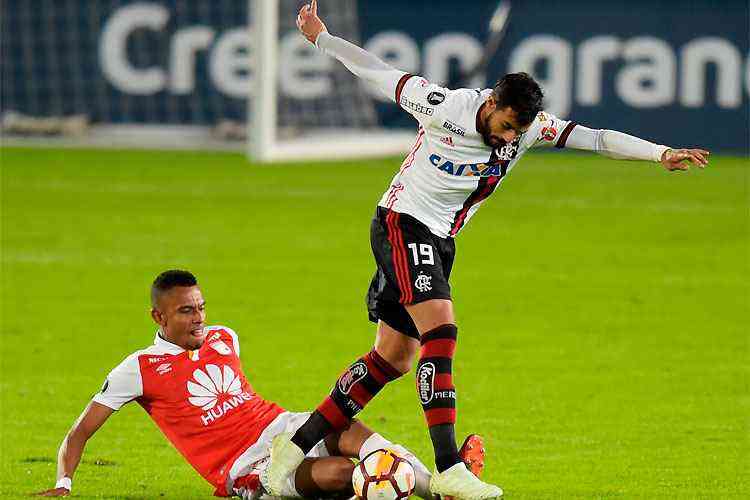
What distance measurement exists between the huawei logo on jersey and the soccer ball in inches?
30.8

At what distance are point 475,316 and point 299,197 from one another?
8020 mm

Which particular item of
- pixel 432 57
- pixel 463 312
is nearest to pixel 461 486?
pixel 463 312

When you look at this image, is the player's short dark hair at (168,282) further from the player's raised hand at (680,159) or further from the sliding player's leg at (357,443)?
the player's raised hand at (680,159)

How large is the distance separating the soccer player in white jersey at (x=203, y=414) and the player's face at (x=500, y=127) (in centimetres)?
134

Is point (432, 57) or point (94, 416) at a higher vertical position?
point (432, 57)

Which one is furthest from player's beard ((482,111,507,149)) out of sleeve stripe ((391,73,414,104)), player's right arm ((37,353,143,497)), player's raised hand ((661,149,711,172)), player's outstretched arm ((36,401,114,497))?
player's outstretched arm ((36,401,114,497))

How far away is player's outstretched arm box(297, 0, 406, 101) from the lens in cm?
667

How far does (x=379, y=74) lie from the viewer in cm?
670

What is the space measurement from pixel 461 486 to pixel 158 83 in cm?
2100

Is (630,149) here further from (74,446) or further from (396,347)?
(74,446)

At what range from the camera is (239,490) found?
647 centimetres

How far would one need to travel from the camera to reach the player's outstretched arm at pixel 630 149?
20.9ft

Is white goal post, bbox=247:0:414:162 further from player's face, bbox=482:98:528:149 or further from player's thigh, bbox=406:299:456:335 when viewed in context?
player's thigh, bbox=406:299:456:335

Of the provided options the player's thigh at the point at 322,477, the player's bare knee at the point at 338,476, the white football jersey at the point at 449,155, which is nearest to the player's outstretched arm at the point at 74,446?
the player's thigh at the point at 322,477
